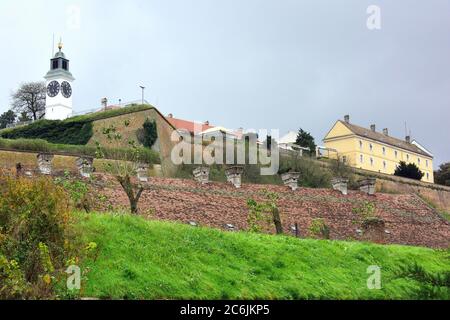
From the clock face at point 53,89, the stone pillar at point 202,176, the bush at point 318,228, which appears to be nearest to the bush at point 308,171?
the stone pillar at point 202,176

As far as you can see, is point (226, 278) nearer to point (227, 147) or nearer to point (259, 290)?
point (259, 290)

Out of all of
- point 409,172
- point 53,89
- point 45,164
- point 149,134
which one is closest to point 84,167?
point 45,164

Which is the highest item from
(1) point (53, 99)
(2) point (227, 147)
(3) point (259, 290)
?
(1) point (53, 99)

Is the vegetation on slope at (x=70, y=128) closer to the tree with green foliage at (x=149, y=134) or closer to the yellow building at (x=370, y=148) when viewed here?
the tree with green foliage at (x=149, y=134)

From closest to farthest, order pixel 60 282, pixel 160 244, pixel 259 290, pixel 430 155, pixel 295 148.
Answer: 1. pixel 60 282
2. pixel 259 290
3. pixel 160 244
4. pixel 295 148
5. pixel 430 155

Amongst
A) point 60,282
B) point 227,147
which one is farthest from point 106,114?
point 60,282

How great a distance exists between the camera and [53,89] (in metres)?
74.4

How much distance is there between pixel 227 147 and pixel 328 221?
84.8 feet

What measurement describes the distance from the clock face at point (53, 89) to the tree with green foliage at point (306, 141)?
85.1 ft

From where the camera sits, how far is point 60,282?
591 inches

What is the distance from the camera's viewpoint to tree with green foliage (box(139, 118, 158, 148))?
5403 centimetres

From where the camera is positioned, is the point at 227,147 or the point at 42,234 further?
the point at 227,147

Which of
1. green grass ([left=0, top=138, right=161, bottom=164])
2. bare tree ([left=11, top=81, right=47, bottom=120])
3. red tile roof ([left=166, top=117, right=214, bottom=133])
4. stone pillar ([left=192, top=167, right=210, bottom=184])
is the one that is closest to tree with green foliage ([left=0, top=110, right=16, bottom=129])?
bare tree ([left=11, top=81, right=47, bottom=120])

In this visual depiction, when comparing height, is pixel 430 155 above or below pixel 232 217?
above
